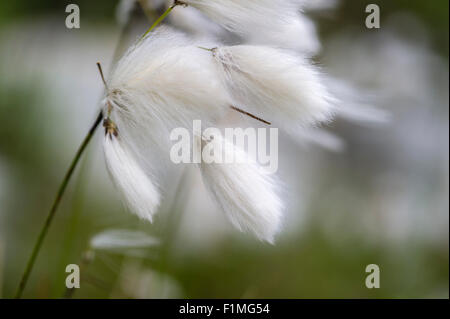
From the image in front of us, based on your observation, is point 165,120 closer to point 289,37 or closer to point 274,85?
point 274,85

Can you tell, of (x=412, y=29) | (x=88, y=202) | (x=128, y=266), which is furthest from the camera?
(x=412, y=29)

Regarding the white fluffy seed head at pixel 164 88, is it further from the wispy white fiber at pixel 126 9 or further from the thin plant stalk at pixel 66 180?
the wispy white fiber at pixel 126 9

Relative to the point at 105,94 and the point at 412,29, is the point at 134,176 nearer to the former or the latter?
the point at 105,94

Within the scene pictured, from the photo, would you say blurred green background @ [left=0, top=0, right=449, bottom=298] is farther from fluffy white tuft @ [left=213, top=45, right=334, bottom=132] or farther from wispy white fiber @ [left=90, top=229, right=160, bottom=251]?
fluffy white tuft @ [left=213, top=45, right=334, bottom=132]

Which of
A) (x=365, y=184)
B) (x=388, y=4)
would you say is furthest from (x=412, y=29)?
(x=365, y=184)

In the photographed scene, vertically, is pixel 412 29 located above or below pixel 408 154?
above

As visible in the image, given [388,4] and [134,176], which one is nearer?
[134,176]
